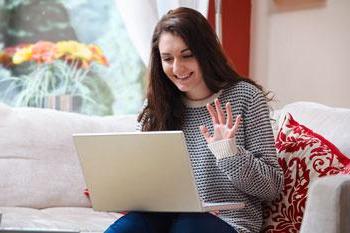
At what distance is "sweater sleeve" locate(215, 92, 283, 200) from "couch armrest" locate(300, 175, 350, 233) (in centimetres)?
63

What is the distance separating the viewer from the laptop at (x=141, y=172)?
166 centimetres

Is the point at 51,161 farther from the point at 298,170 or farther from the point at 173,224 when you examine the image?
the point at 298,170

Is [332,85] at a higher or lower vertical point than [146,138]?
lower

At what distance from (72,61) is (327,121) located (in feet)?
6.03

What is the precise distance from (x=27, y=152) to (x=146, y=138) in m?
1.10

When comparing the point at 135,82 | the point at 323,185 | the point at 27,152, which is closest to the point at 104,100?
the point at 135,82

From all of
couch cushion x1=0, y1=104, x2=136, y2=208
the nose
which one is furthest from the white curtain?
the nose

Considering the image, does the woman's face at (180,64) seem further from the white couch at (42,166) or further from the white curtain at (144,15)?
the white curtain at (144,15)

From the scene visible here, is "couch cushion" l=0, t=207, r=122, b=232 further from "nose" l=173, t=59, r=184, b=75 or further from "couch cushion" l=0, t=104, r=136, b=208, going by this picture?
"nose" l=173, t=59, r=184, b=75

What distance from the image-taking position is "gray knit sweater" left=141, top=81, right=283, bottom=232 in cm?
181

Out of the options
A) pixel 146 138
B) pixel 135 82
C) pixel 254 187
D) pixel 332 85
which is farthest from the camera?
pixel 135 82

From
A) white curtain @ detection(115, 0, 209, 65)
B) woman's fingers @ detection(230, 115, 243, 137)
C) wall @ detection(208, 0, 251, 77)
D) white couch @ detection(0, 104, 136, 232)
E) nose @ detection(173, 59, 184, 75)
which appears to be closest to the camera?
woman's fingers @ detection(230, 115, 243, 137)

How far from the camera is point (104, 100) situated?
12.2 ft

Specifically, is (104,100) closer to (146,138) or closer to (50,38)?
(50,38)
